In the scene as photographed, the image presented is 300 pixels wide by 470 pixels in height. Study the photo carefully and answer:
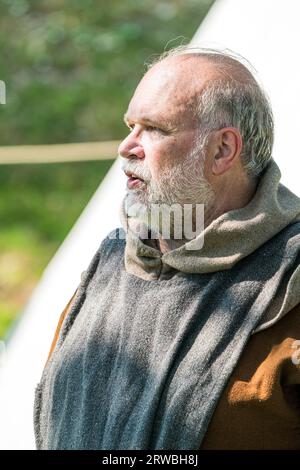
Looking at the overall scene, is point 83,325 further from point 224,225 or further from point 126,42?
point 126,42

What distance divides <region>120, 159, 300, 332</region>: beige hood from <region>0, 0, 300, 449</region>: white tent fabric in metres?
0.63

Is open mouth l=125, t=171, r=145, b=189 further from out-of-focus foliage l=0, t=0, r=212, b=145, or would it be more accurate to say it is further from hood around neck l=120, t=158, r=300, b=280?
out-of-focus foliage l=0, t=0, r=212, b=145

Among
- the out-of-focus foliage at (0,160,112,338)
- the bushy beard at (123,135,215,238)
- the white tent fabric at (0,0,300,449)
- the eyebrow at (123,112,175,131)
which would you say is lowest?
the out-of-focus foliage at (0,160,112,338)

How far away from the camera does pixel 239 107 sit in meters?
2.39

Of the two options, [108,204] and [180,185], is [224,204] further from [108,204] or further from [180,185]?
[108,204]

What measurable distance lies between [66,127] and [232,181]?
4.56 meters

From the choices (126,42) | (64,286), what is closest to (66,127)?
(126,42)

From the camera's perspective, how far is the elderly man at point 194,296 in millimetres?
2209

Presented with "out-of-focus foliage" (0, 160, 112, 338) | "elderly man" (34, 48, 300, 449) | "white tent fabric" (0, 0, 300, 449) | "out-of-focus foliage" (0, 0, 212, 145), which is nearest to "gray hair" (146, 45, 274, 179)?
"elderly man" (34, 48, 300, 449)

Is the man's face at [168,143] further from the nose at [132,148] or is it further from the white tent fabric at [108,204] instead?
the white tent fabric at [108,204]

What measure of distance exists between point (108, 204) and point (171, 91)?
1009 mm

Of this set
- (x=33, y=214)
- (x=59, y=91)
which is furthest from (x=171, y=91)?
(x=59, y=91)

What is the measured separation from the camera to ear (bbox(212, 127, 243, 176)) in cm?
238
